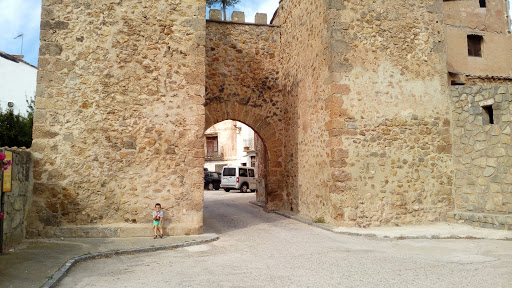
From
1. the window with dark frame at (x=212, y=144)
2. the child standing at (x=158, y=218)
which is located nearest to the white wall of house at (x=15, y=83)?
the child standing at (x=158, y=218)

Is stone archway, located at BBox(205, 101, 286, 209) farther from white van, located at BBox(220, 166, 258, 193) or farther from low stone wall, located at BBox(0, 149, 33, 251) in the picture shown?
white van, located at BBox(220, 166, 258, 193)

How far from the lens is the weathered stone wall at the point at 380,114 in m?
7.69

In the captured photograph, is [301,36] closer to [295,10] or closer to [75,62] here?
[295,10]

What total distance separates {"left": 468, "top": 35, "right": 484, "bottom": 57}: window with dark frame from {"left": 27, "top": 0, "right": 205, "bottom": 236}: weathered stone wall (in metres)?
8.27

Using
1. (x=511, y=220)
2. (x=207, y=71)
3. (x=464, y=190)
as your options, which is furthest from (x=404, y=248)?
A: (x=207, y=71)

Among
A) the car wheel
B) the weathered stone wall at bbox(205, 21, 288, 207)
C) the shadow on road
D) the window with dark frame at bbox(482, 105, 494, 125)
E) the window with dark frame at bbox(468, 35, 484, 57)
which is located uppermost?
the window with dark frame at bbox(468, 35, 484, 57)

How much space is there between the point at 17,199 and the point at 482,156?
27.3 feet

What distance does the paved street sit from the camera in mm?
4031

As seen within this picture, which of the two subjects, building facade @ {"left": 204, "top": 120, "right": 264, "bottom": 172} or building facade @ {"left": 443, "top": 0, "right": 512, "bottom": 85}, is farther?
building facade @ {"left": 204, "top": 120, "right": 264, "bottom": 172}

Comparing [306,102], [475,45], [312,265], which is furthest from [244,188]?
[312,265]

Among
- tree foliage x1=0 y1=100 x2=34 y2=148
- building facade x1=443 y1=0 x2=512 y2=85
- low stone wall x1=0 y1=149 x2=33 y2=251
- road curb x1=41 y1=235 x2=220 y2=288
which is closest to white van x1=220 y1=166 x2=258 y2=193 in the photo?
tree foliage x1=0 y1=100 x2=34 y2=148

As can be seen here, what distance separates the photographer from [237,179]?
2175cm

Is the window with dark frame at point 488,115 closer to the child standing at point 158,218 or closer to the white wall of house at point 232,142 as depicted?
the child standing at point 158,218

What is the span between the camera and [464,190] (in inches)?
315
